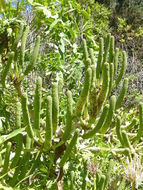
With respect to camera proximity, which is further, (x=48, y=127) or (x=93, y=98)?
(x=93, y=98)

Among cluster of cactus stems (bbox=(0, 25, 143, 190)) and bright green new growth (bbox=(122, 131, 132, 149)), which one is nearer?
cluster of cactus stems (bbox=(0, 25, 143, 190))

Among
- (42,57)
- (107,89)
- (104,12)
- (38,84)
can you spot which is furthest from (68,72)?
(104,12)

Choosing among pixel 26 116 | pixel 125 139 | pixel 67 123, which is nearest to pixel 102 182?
pixel 125 139

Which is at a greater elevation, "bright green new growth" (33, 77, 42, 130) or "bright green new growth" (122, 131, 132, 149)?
"bright green new growth" (33, 77, 42, 130)

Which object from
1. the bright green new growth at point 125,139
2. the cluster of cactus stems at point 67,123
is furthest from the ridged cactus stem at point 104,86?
the bright green new growth at point 125,139

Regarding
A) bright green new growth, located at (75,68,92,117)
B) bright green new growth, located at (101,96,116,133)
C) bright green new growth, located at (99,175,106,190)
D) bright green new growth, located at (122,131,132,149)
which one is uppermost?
bright green new growth, located at (75,68,92,117)

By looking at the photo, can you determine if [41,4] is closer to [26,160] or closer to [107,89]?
[107,89]

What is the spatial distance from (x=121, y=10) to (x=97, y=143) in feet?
45.6

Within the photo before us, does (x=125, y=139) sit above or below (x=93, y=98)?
below

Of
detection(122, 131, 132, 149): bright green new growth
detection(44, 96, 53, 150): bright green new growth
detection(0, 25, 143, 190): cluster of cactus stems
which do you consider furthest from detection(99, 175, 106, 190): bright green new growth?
detection(44, 96, 53, 150): bright green new growth

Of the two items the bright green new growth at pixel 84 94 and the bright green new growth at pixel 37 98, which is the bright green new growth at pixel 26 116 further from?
the bright green new growth at pixel 84 94

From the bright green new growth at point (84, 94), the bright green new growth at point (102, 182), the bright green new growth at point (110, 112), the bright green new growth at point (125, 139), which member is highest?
the bright green new growth at point (84, 94)

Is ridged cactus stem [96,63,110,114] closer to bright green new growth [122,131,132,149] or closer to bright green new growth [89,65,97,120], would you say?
bright green new growth [89,65,97,120]

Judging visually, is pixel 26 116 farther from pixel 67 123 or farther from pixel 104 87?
pixel 104 87
